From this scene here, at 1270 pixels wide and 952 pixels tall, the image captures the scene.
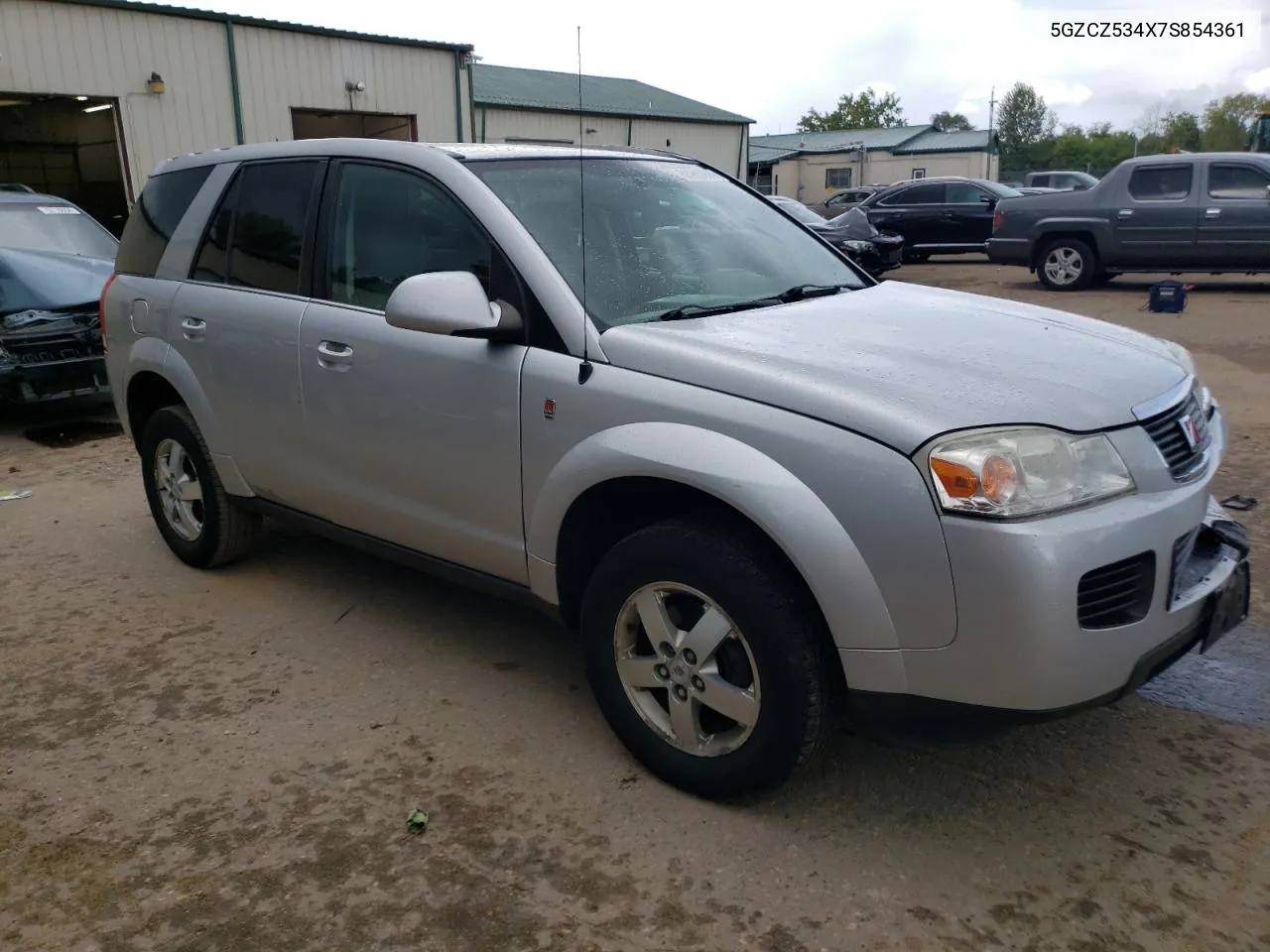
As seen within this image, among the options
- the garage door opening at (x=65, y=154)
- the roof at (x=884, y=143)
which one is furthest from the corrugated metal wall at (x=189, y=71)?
the roof at (x=884, y=143)

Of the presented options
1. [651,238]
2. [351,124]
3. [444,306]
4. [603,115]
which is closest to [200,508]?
[444,306]

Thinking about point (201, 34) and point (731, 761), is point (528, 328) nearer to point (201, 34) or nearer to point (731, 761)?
point (731, 761)

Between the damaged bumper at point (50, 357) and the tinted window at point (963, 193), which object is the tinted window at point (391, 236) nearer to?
the damaged bumper at point (50, 357)

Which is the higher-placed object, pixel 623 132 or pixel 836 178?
pixel 623 132

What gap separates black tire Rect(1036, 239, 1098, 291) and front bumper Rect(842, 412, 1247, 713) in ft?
42.0

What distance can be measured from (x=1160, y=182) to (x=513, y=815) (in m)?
13.6

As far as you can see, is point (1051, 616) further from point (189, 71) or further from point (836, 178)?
point (836, 178)

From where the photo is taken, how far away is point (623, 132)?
29.3 meters

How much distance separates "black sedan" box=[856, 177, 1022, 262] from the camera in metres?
19.7

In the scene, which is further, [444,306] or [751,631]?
[444,306]

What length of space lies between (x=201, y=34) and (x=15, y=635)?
14.3m

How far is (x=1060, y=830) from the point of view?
2750 mm

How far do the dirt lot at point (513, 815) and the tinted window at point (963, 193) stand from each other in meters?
17.0

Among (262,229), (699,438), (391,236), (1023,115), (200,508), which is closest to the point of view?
(699,438)
